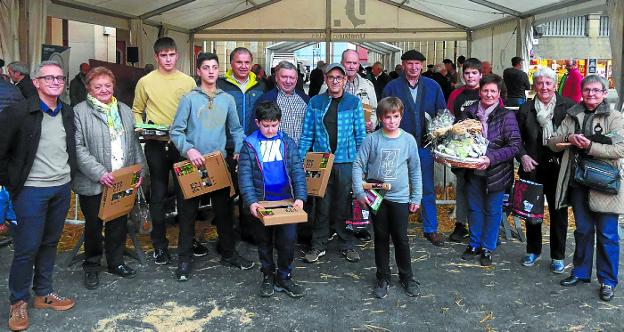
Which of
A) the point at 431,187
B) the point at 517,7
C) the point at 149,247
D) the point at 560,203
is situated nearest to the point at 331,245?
the point at 431,187

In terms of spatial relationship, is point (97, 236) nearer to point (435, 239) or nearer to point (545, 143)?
point (435, 239)

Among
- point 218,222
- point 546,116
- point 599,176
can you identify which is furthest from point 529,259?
point 218,222

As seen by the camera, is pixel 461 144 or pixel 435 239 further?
pixel 435 239

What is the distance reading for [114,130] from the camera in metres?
4.24

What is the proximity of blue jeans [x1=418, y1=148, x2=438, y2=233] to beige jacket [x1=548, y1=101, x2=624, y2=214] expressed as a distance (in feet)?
4.39

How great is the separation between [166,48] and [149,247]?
206cm

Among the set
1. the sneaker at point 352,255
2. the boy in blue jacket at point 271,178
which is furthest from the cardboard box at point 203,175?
the sneaker at point 352,255

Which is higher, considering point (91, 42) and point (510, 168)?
point (91, 42)

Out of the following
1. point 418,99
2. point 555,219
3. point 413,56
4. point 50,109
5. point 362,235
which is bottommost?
point 362,235

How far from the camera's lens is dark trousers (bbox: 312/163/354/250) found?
16.2 ft

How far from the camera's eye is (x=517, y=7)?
1062 cm

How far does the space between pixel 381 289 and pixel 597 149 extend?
191 cm

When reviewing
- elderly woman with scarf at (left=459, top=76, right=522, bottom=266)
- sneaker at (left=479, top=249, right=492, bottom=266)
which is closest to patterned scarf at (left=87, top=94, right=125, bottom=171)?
elderly woman with scarf at (left=459, top=76, right=522, bottom=266)

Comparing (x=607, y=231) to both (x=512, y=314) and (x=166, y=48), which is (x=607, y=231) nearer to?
(x=512, y=314)
